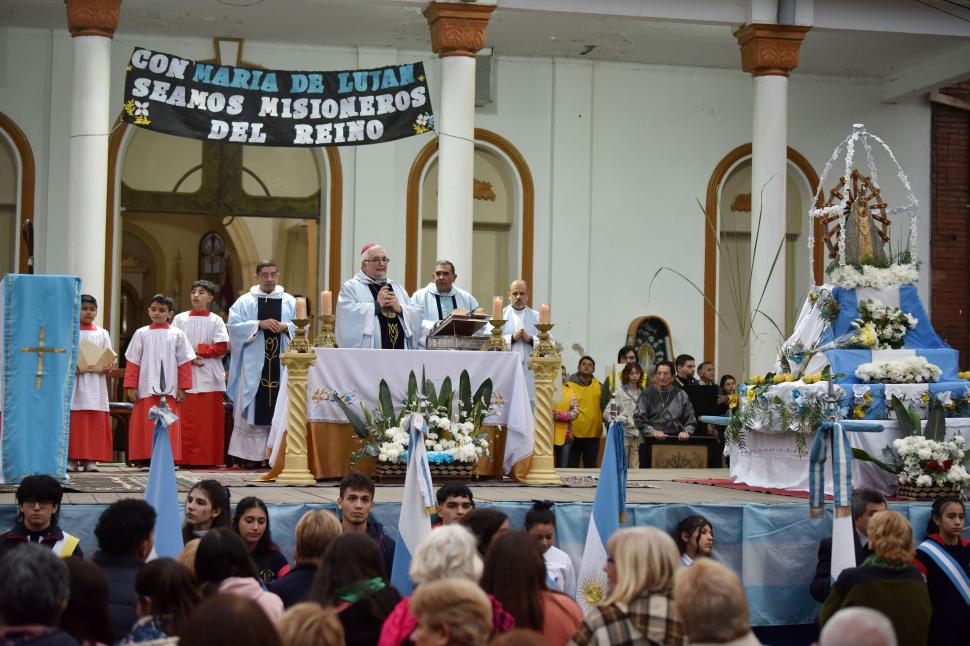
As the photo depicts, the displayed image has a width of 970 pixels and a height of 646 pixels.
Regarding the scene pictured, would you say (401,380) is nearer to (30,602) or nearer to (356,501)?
(356,501)

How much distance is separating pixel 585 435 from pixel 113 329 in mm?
6333

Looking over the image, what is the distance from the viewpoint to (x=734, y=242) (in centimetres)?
1962

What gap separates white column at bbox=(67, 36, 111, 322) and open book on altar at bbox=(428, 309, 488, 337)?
5.63m

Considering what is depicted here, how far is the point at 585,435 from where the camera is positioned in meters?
14.7

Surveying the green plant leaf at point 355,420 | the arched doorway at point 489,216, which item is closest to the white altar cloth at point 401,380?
the green plant leaf at point 355,420

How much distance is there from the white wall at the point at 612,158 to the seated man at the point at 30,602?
14.0 m

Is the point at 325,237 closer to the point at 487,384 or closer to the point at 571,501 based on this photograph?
the point at 487,384

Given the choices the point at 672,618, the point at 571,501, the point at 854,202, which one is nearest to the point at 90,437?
the point at 571,501

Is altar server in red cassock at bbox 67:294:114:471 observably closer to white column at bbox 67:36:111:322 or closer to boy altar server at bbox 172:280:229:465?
boy altar server at bbox 172:280:229:465

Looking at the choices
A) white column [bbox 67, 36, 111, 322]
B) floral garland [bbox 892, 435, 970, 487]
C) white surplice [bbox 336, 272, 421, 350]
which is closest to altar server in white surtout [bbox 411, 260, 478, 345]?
white surplice [bbox 336, 272, 421, 350]

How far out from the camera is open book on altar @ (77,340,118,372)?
1204 centimetres

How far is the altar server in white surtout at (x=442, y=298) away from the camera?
12.2 meters

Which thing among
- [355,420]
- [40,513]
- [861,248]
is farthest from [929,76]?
[40,513]

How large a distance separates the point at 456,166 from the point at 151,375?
4.63 metres
